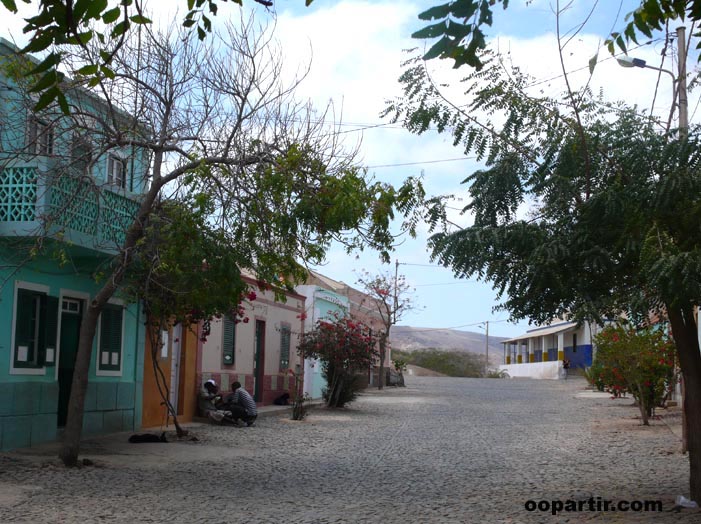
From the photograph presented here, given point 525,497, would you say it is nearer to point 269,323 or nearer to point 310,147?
point 310,147

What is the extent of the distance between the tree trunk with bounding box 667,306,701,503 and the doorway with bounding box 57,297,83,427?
407 inches

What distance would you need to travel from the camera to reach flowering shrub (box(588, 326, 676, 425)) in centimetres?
1917

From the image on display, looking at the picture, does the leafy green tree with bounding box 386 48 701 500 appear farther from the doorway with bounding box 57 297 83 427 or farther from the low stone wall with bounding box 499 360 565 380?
the low stone wall with bounding box 499 360 565 380

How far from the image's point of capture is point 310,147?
11.5 m

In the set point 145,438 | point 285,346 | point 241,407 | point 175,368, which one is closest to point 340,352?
point 285,346

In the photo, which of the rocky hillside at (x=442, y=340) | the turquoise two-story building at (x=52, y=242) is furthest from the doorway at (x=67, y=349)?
the rocky hillside at (x=442, y=340)

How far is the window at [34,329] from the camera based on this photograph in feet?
42.5

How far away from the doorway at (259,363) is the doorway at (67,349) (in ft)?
31.1

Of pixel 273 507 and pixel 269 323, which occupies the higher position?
pixel 269 323

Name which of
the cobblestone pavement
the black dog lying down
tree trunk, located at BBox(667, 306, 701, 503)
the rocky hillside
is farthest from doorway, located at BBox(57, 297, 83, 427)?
the rocky hillside

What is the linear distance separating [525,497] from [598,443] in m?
6.87

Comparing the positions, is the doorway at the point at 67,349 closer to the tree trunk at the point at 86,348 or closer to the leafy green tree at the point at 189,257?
the leafy green tree at the point at 189,257

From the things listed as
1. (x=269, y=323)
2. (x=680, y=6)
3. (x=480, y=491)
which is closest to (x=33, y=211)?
(x=480, y=491)

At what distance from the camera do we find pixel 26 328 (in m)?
13.2
